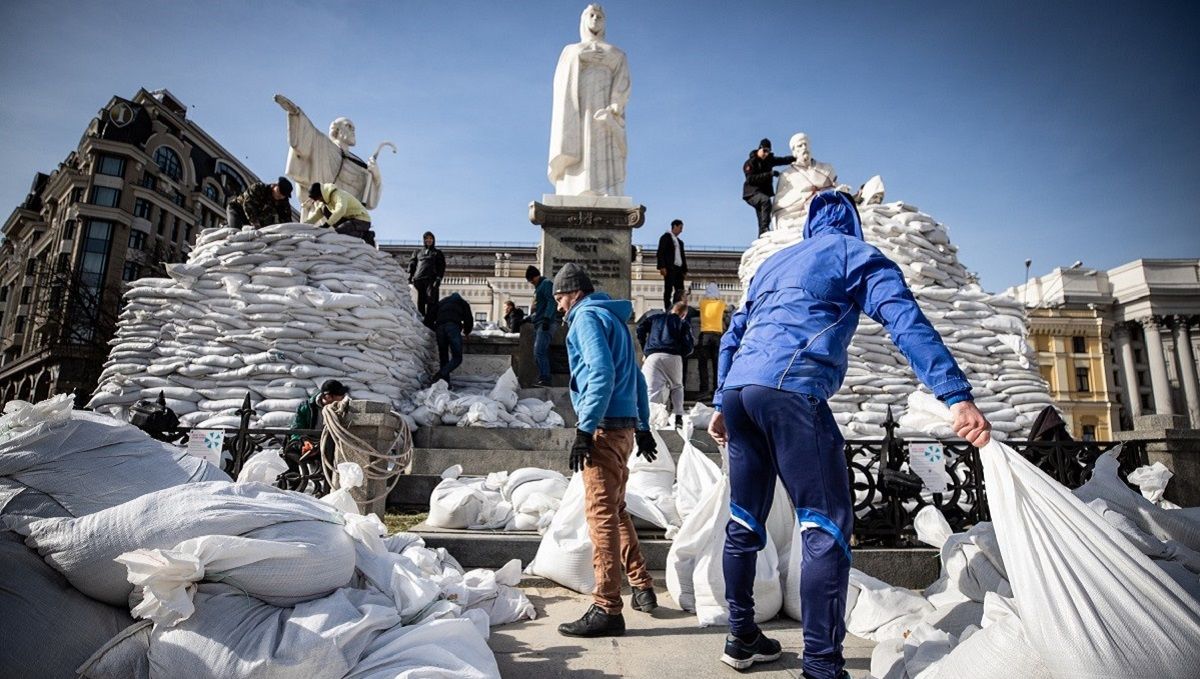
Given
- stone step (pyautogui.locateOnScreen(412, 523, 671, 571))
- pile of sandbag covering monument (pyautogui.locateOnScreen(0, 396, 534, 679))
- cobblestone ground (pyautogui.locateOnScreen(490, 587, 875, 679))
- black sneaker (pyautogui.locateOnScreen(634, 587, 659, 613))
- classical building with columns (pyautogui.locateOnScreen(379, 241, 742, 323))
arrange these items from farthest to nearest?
classical building with columns (pyautogui.locateOnScreen(379, 241, 742, 323)), stone step (pyautogui.locateOnScreen(412, 523, 671, 571)), black sneaker (pyautogui.locateOnScreen(634, 587, 659, 613)), cobblestone ground (pyautogui.locateOnScreen(490, 587, 875, 679)), pile of sandbag covering monument (pyautogui.locateOnScreen(0, 396, 534, 679))

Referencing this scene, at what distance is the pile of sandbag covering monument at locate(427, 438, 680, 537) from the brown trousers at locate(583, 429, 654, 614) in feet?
2.66

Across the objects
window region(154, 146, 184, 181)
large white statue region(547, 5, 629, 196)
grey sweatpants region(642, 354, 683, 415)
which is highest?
window region(154, 146, 184, 181)

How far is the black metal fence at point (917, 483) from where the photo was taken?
3.84 meters

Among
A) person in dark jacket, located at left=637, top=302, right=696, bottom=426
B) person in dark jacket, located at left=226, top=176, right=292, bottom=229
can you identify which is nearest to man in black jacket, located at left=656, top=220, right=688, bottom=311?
person in dark jacket, located at left=637, top=302, right=696, bottom=426

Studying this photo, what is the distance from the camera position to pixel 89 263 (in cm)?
3969

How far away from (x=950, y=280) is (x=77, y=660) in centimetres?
877

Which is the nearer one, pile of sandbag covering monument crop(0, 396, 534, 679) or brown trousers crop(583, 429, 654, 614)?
pile of sandbag covering monument crop(0, 396, 534, 679)

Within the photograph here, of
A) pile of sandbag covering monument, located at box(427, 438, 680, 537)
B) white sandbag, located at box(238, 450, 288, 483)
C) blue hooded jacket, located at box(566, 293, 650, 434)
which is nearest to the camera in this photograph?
blue hooded jacket, located at box(566, 293, 650, 434)

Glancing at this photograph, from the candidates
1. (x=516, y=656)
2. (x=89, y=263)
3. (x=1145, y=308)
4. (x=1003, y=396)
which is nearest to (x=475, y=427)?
(x=516, y=656)

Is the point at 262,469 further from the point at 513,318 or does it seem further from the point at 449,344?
the point at 513,318

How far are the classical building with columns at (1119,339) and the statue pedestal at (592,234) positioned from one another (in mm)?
45285

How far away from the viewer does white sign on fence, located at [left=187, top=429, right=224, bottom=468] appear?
14.4 feet

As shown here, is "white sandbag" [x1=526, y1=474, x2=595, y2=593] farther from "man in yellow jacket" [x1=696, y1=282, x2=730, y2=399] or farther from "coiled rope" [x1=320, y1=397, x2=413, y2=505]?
"man in yellow jacket" [x1=696, y1=282, x2=730, y2=399]

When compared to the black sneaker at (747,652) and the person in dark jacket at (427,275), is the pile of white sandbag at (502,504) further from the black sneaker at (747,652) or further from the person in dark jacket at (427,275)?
the person in dark jacket at (427,275)
